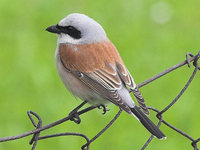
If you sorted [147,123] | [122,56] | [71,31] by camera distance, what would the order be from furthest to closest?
1. [122,56]
2. [71,31]
3. [147,123]

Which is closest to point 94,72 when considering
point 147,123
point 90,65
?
point 90,65

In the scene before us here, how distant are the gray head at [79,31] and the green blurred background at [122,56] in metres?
1.36

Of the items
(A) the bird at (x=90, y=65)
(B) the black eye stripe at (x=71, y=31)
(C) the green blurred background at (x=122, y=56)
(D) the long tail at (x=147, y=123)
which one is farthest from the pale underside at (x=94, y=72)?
(C) the green blurred background at (x=122, y=56)

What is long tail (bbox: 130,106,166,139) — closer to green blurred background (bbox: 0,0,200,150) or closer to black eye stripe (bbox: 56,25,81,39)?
black eye stripe (bbox: 56,25,81,39)

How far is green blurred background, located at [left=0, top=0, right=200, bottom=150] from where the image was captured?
5.79 m

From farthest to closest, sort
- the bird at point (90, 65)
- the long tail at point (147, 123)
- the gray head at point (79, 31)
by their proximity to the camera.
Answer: the gray head at point (79, 31) → the bird at point (90, 65) → the long tail at point (147, 123)

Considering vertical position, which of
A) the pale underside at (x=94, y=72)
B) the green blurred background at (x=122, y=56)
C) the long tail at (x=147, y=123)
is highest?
the pale underside at (x=94, y=72)

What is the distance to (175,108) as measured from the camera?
6.21 m

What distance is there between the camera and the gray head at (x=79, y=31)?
178 inches

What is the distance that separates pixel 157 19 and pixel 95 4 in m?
0.94

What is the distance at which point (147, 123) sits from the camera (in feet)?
12.9

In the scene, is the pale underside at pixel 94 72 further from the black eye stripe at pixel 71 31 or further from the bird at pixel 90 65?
the black eye stripe at pixel 71 31

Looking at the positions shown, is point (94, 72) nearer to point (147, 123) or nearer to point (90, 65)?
point (90, 65)

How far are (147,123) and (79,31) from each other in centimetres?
111
